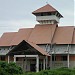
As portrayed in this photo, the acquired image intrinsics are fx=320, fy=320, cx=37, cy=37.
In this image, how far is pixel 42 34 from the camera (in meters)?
53.6

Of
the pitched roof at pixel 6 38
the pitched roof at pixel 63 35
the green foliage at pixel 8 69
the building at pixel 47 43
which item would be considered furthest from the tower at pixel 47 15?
the green foliage at pixel 8 69

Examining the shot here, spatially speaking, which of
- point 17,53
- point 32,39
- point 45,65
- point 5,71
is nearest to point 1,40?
point 32,39

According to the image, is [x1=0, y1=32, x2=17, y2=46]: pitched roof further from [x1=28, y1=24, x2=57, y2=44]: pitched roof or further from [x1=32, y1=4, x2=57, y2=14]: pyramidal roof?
[x1=32, y1=4, x2=57, y2=14]: pyramidal roof

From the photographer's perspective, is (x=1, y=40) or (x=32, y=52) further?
(x=1, y=40)

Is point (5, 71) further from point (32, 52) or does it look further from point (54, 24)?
point (54, 24)

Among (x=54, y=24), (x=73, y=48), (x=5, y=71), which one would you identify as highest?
(x=54, y=24)

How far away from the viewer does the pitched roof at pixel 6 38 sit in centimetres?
5611

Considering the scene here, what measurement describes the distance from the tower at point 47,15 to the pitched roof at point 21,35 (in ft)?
10.2

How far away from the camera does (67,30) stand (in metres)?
54.3

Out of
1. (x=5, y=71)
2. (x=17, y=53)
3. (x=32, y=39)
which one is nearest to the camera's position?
(x=5, y=71)

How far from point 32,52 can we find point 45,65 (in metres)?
7.95

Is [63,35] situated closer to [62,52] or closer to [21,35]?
[62,52]

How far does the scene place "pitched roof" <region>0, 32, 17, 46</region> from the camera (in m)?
56.1

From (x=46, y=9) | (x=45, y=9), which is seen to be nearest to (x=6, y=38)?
(x=45, y=9)
